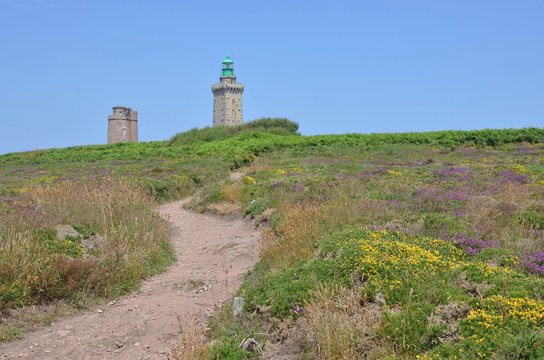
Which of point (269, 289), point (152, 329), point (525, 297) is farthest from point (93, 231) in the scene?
point (525, 297)

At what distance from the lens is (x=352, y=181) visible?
21203 millimetres

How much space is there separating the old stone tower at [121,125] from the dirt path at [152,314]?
264ft

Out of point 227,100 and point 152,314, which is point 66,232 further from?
point 227,100

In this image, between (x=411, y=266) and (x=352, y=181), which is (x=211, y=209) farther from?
(x=411, y=266)

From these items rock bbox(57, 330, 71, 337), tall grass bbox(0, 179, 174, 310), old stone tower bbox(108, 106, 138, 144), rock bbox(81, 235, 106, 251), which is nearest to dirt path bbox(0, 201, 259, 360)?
rock bbox(57, 330, 71, 337)

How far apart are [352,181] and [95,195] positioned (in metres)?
10.1

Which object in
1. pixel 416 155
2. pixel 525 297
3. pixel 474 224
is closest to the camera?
pixel 525 297

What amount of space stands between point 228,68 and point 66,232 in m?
91.7

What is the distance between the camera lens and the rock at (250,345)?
23.4ft

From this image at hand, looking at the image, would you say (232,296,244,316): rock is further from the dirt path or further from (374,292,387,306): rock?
(374,292,387,306): rock

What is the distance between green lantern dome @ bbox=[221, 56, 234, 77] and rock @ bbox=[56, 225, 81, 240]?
294 ft

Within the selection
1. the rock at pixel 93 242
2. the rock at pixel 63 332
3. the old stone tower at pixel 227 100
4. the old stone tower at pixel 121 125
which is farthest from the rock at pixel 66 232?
the old stone tower at pixel 227 100

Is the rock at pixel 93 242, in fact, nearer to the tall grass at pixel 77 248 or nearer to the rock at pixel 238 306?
the tall grass at pixel 77 248

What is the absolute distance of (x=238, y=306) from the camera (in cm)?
859
